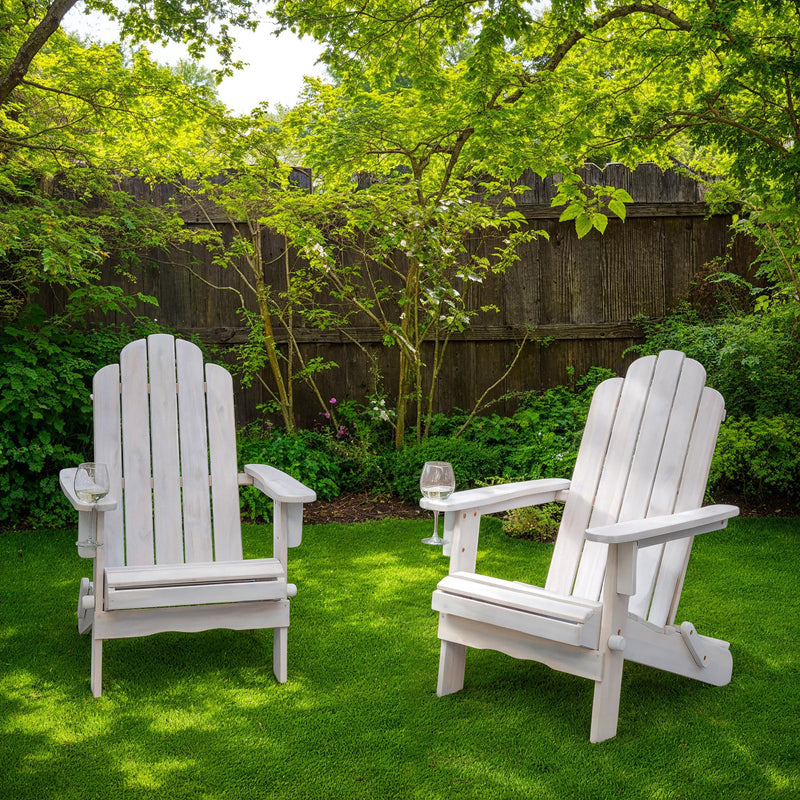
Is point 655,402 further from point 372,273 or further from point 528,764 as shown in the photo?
point 372,273

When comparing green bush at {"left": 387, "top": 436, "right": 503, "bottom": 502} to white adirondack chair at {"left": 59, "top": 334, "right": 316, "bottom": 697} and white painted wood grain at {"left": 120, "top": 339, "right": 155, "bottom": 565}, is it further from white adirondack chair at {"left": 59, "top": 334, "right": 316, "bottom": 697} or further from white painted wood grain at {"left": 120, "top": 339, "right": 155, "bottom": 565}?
white painted wood grain at {"left": 120, "top": 339, "right": 155, "bottom": 565}

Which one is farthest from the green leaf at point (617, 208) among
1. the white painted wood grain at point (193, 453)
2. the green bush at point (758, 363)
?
the green bush at point (758, 363)

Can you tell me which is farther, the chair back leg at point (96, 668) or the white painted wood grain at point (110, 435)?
the white painted wood grain at point (110, 435)

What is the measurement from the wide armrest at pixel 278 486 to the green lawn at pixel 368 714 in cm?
60

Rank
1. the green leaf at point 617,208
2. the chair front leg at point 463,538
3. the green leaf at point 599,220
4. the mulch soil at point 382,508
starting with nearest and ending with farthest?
the chair front leg at point 463,538, the green leaf at point 617,208, the green leaf at point 599,220, the mulch soil at point 382,508

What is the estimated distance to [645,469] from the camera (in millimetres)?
2656

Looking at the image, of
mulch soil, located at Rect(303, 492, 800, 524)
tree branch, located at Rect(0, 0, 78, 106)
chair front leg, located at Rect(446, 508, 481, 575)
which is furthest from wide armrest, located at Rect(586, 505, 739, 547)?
tree branch, located at Rect(0, 0, 78, 106)

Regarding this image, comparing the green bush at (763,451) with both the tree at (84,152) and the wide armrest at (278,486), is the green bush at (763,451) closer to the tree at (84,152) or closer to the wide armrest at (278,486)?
the wide armrest at (278,486)

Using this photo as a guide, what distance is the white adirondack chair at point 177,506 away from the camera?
245 cm

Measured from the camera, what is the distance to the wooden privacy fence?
18.1ft

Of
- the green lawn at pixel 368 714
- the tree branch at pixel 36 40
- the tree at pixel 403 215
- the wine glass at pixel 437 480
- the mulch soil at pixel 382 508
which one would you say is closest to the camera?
the green lawn at pixel 368 714

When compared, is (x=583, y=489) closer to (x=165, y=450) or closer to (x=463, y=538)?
(x=463, y=538)

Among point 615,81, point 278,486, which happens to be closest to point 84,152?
point 278,486

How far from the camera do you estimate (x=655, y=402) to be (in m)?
2.71
